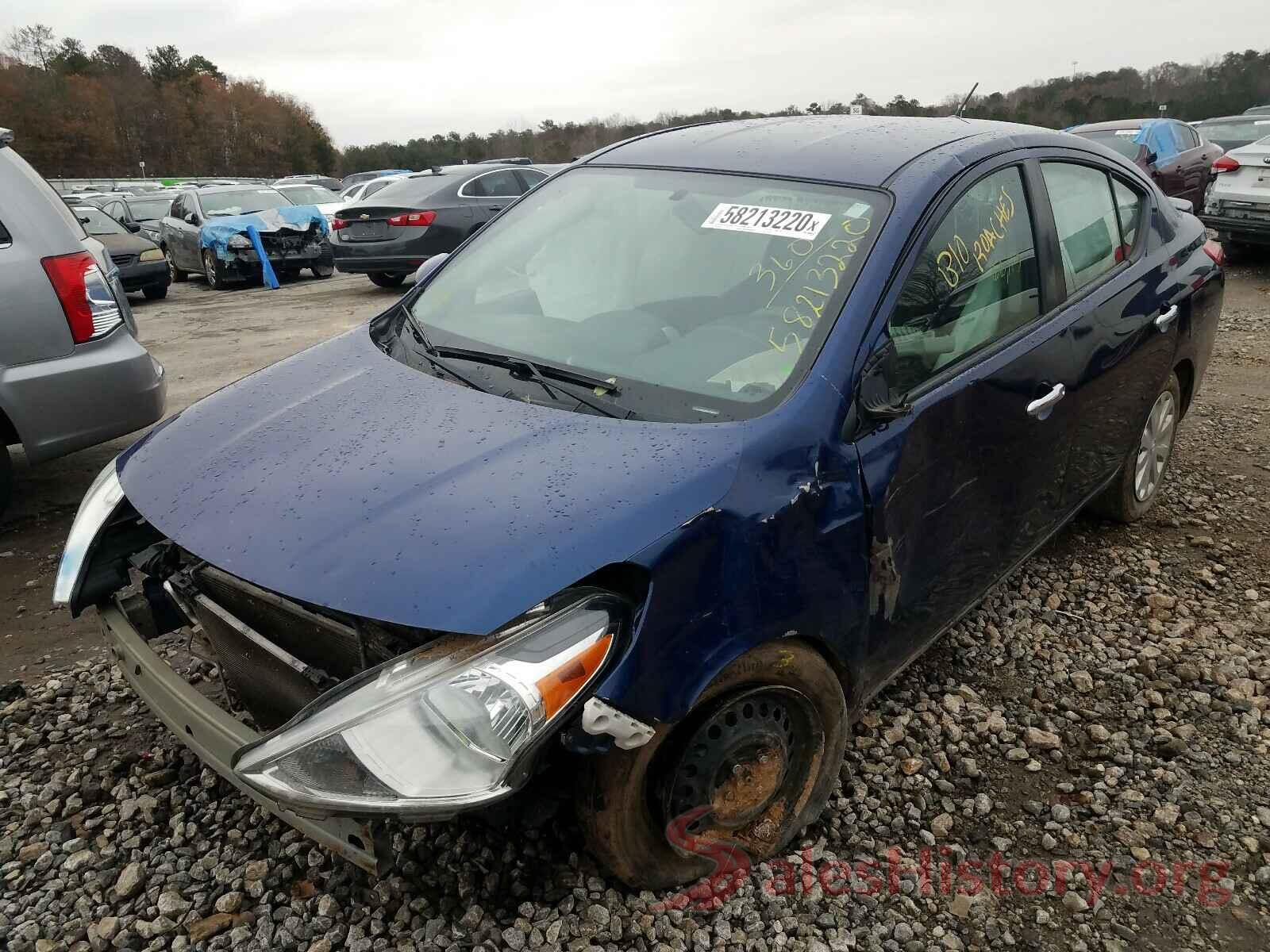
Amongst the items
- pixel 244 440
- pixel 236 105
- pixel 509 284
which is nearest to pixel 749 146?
pixel 509 284

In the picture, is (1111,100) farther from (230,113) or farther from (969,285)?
(230,113)

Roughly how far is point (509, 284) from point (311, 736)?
65.5 inches

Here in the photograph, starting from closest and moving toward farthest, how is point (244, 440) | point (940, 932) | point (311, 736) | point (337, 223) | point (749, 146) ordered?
point (311, 736), point (940, 932), point (244, 440), point (749, 146), point (337, 223)

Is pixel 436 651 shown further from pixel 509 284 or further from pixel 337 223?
pixel 337 223

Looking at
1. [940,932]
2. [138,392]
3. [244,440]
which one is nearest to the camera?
[940,932]

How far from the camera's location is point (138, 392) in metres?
4.32

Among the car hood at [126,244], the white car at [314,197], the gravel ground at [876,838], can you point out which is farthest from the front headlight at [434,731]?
the white car at [314,197]

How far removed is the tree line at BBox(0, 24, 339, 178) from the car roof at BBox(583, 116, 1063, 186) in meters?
56.9

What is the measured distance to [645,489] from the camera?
190cm

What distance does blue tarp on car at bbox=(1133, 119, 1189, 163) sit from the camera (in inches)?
469

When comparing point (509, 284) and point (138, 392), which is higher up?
point (509, 284)

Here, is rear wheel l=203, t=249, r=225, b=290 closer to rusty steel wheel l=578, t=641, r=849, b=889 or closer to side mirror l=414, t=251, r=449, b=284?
side mirror l=414, t=251, r=449, b=284

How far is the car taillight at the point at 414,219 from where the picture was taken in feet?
35.8

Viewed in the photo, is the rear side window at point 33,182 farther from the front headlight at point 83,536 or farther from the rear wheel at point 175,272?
the rear wheel at point 175,272
